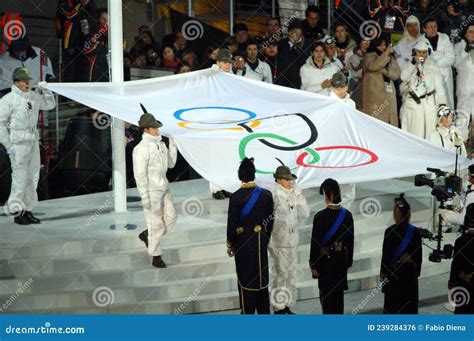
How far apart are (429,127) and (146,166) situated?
4970mm

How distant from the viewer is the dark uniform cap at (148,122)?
605 inches

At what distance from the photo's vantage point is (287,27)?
21094 millimetres

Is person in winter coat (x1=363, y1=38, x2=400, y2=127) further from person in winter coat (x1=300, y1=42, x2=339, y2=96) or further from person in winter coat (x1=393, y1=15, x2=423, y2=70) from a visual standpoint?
person in winter coat (x1=300, y1=42, x2=339, y2=96)

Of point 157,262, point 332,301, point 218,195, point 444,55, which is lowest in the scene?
point 332,301

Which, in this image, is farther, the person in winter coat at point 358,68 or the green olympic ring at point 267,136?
the person in winter coat at point 358,68

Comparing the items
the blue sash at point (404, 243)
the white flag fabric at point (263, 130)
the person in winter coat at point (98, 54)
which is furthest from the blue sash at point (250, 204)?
the person in winter coat at point (98, 54)

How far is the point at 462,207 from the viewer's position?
16906 millimetres

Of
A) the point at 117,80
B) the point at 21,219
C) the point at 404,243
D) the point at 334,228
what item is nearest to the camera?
the point at 404,243

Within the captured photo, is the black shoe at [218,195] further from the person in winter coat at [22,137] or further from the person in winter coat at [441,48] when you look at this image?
the person in winter coat at [441,48]

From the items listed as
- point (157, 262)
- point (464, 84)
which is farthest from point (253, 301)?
point (464, 84)

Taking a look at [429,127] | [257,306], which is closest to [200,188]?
[429,127]

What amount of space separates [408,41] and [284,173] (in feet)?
19.6

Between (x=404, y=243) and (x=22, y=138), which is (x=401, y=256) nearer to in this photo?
(x=404, y=243)

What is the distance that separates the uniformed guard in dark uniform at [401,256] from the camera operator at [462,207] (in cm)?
222
